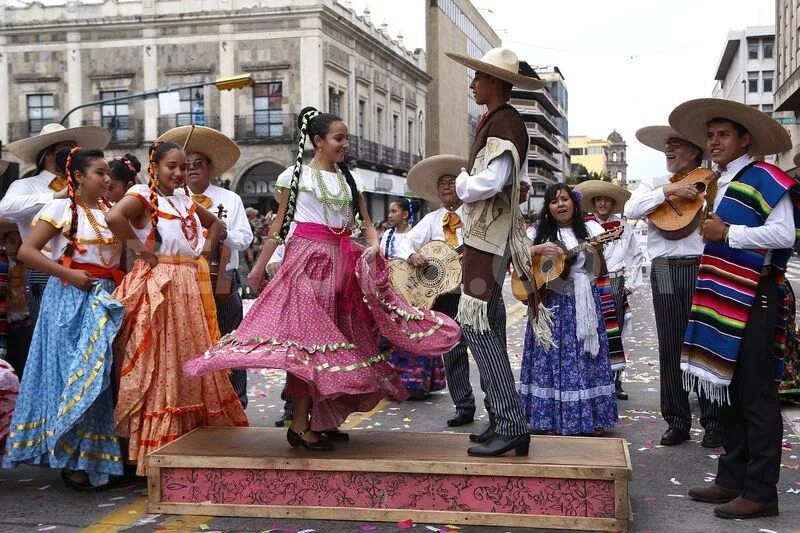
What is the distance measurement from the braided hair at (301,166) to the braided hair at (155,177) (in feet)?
2.52

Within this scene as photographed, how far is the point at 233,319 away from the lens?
25.0 feet

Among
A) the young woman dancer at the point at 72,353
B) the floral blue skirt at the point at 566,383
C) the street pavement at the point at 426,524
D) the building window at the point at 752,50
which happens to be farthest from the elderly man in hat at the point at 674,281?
the building window at the point at 752,50

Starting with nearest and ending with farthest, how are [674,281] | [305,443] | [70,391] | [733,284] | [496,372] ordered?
1. [733,284]
2. [496,372]
3. [305,443]
4. [70,391]
5. [674,281]

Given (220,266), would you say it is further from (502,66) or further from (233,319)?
(502,66)

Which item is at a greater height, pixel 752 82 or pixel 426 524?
pixel 752 82

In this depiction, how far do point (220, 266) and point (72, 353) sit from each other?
1934mm

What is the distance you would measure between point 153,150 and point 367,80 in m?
40.6

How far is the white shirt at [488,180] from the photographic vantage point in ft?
16.2

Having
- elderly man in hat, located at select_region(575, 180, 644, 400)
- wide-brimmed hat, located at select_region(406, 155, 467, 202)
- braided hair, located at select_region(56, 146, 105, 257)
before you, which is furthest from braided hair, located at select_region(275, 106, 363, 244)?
elderly man in hat, located at select_region(575, 180, 644, 400)

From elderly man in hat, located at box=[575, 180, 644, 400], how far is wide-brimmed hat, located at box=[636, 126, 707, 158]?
1262 mm

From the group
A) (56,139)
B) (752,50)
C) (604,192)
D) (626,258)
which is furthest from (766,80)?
(56,139)

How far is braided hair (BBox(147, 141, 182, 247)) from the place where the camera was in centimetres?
564

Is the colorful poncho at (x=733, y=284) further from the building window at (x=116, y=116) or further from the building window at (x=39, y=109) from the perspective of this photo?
the building window at (x=39, y=109)

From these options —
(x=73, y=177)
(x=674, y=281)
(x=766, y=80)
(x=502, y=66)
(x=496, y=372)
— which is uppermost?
(x=766, y=80)
